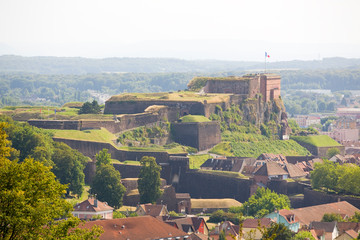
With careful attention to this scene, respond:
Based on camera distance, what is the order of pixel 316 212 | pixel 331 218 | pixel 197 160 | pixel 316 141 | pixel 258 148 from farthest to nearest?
pixel 316 141, pixel 258 148, pixel 197 160, pixel 316 212, pixel 331 218

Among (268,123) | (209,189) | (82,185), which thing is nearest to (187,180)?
(209,189)

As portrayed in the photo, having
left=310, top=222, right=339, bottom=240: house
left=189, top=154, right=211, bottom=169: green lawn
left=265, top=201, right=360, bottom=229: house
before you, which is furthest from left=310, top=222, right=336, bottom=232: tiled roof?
left=189, top=154, right=211, bottom=169: green lawn

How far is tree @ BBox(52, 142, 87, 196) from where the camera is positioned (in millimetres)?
97688

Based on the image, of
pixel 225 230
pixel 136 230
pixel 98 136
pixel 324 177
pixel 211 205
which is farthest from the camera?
pixel 98 136

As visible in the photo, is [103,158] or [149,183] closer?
[149,183]

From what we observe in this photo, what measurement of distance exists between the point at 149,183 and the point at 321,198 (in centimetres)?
1912

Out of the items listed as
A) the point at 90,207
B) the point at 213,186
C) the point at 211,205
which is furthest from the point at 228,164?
the point at 90,207

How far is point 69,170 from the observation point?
3856 inches

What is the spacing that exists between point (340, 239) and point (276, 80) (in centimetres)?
7233

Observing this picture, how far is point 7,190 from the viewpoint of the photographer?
135ft

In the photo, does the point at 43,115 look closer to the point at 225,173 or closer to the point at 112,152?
the point at 112,152

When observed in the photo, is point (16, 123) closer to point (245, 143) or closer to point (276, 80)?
point (245, 143)

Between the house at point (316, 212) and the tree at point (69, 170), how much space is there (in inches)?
770

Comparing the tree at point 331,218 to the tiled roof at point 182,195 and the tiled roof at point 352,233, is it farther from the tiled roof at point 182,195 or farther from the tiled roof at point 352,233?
the tiled roof at point 182,195
